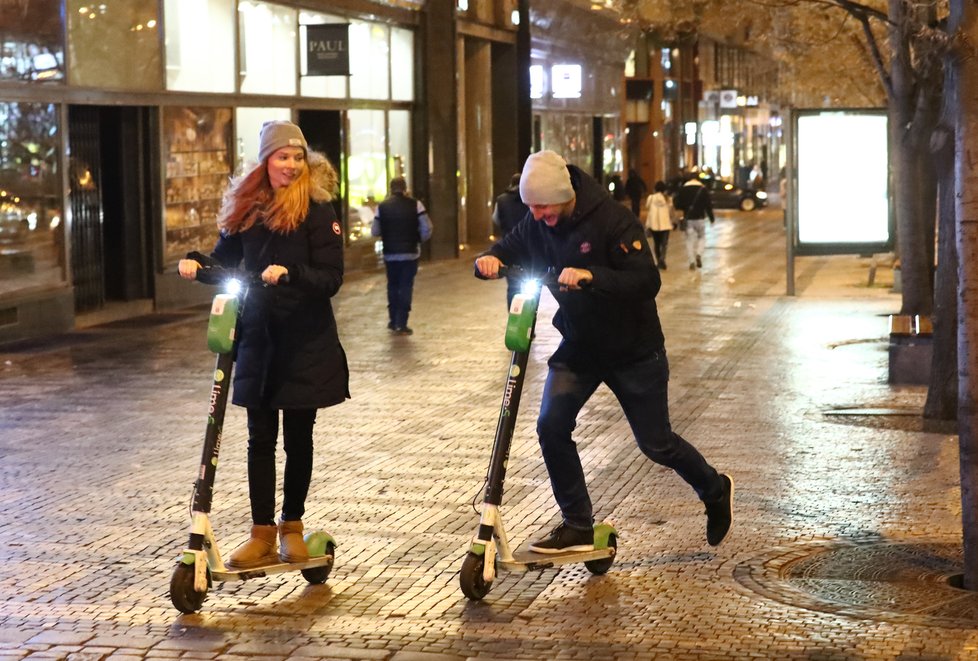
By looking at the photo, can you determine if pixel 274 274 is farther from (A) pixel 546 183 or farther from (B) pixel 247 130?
(B) pixel 247 130

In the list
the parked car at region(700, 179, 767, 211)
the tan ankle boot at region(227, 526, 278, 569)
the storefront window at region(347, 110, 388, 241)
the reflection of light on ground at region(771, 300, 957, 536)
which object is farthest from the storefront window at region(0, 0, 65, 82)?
the parked car at region(700, 179, 767, 211)

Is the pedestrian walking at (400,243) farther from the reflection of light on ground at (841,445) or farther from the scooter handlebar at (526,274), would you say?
the scooter handlebar at (526,274)

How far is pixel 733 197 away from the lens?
56156 millimetres

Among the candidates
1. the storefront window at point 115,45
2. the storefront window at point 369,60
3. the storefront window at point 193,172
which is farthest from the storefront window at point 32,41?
the storefront window at point 369,60

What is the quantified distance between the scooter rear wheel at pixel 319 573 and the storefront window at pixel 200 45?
46.1 ft

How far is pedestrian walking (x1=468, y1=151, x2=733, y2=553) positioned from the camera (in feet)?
21.0

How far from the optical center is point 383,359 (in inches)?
590

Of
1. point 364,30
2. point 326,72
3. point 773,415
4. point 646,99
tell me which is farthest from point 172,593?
point 646,99

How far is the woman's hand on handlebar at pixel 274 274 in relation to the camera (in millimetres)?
6148

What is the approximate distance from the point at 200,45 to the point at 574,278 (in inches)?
615

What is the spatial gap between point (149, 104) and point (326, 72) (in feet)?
15.3

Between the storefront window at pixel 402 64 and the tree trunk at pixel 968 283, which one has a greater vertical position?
the storefront window at pixel 402 64

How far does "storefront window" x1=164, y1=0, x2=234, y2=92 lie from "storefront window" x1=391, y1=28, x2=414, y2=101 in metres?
6.63

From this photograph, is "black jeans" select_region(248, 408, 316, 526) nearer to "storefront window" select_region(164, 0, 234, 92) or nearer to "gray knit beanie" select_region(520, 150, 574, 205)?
"gray knit beanie" select_region(520, 150, 574, 205)
